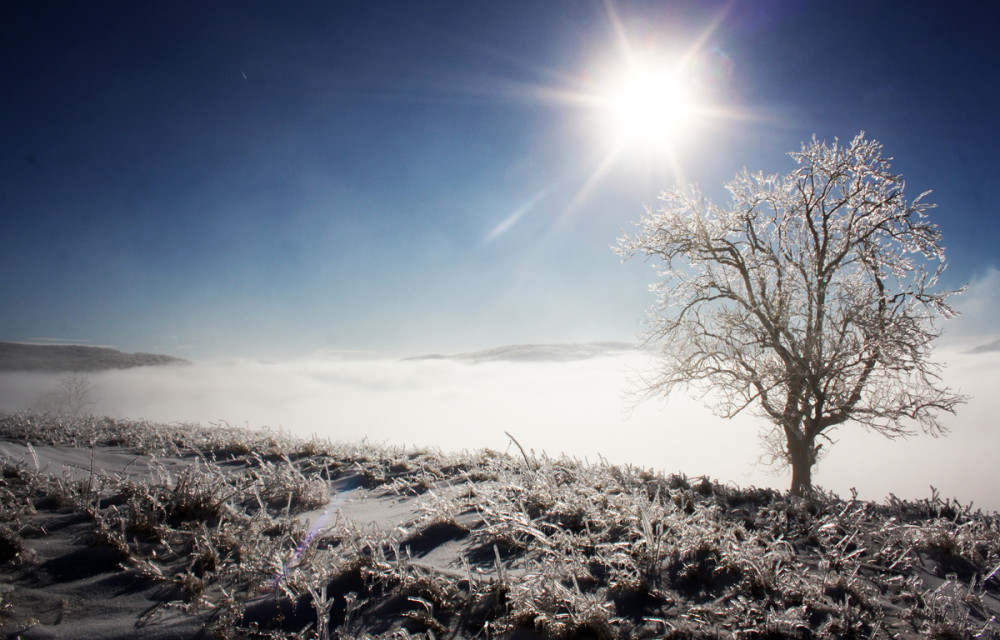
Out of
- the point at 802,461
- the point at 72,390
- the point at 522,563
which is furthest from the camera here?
the point at 72,390

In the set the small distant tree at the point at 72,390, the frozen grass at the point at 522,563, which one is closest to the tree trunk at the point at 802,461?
the frozen grass at the point at 522,563

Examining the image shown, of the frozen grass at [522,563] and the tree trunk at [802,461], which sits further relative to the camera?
the tree trunk at [802,461]

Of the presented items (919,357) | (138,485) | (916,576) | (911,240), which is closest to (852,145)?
(911,240)

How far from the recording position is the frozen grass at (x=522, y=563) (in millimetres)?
2162

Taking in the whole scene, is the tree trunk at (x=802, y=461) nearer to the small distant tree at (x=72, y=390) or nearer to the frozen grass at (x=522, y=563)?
the frozen grass at (x=522, y=563)

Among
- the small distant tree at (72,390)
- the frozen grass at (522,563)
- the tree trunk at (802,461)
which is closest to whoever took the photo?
the frozen grass at (522,563)

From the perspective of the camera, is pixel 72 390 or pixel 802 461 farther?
pixel 72 390

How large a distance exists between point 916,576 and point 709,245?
29.6 feet

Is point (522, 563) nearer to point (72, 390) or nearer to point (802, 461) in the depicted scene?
point (802, 461)

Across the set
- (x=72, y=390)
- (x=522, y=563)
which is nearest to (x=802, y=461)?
(x=522, y=563)

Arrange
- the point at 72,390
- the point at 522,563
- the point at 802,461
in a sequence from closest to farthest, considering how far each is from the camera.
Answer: the point at 522,563
the point at 802,461
the point at 72,390

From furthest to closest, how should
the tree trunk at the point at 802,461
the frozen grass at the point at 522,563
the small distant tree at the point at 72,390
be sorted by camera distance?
1. the small distant tree at the point at 72,390
2. the tree trunk at the point at 802,461
3. the frozen grass at the point at 522,563

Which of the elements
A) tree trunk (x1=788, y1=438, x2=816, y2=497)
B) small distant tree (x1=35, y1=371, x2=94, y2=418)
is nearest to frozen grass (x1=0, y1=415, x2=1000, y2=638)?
tree trunk (x1=788, y1=438, x2=816, y2=497)

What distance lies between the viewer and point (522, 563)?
2.80 meters
